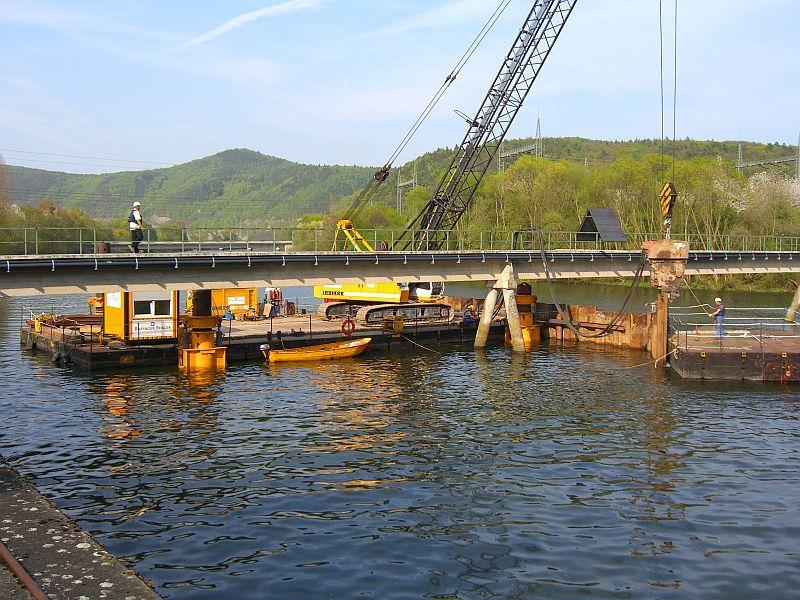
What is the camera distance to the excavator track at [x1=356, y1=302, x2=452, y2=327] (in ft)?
180

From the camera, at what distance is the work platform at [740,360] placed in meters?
38.3

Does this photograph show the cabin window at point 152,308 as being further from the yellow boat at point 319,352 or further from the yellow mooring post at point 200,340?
the yellow boat at point 319,352

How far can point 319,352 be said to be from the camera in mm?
45594

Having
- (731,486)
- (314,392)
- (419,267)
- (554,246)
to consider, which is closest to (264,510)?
(731,486)

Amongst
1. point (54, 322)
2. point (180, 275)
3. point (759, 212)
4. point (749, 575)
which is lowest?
point (749, 575)

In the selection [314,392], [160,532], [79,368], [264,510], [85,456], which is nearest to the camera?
[160,532]

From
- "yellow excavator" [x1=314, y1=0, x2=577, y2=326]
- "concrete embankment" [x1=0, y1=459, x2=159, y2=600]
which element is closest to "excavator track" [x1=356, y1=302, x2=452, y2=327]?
"yellow excavator" [x1=314, y1=0, x2=577, y2=326]

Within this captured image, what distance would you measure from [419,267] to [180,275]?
1474 cm

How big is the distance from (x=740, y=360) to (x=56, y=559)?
33649 mm

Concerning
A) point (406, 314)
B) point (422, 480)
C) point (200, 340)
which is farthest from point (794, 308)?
point (422, 480)

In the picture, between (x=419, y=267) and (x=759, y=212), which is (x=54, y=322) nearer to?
(x=419, y=267)

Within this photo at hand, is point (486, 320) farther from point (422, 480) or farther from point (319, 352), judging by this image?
point (422, 480)

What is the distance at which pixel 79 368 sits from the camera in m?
42.0

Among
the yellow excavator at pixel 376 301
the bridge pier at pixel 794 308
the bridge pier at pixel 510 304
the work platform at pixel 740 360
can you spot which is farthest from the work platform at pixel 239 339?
the bridge pier at pixel 794 308
